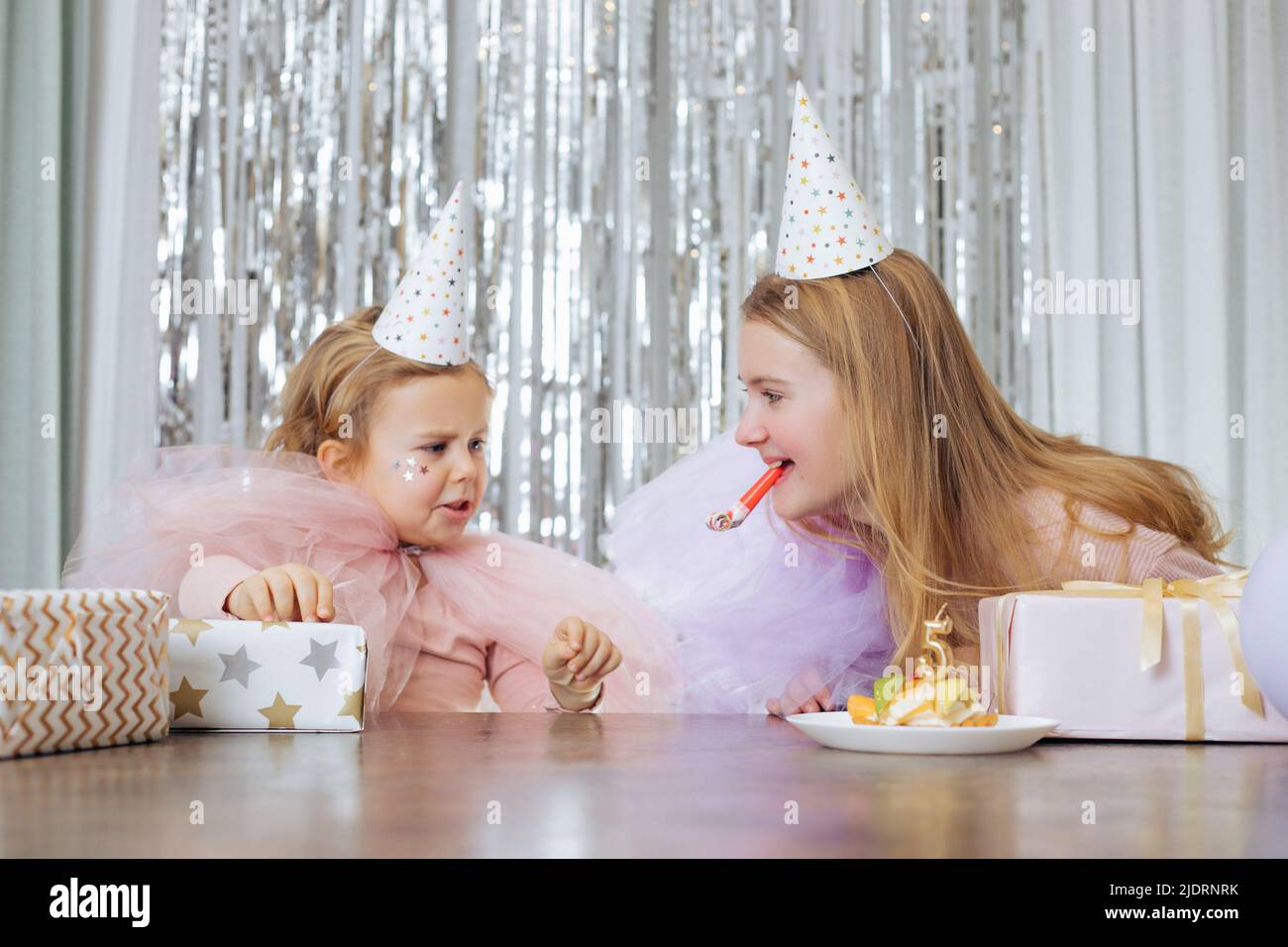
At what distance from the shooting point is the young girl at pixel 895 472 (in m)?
1.20

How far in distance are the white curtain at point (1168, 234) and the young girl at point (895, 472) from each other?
2.54ft

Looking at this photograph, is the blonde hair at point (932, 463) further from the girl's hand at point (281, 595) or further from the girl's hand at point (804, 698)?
the girl's hand at point (281, 595)

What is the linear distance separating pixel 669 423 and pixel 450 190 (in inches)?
20.1

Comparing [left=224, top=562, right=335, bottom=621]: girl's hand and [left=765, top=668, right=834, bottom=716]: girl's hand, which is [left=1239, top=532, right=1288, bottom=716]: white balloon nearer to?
[left=765, top=668, right=834, bottom=716]: girl's hand

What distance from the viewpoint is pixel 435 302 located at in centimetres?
154

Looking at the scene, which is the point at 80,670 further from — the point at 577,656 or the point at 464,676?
the point at 464,676

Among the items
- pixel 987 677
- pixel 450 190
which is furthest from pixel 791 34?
pixel 987 677

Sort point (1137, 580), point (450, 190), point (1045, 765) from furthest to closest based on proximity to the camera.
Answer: point (450, 190) → point (1137, 580) → point (1045, 765)

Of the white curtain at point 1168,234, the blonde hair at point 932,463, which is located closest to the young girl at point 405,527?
the blonde hair at point 932,463

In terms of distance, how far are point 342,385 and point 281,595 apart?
52cm

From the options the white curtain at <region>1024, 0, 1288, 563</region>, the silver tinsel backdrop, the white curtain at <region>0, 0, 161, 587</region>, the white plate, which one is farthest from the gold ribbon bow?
the white curtain at <region>0, 0, 161, 587</region>

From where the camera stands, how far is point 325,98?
79.7 inches
